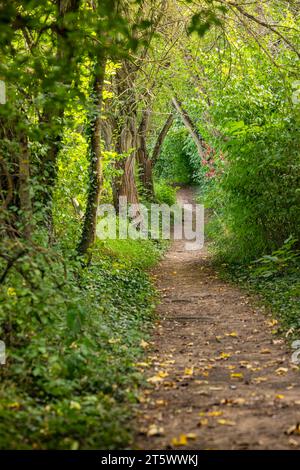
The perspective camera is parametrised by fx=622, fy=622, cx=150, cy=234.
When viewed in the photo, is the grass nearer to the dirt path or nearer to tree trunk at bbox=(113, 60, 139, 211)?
the dirt path

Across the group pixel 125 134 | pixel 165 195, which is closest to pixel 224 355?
pixel 125 134

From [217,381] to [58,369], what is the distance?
5.85 ft

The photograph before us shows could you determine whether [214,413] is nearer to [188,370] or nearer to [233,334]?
[188,370]

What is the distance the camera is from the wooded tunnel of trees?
529 cm

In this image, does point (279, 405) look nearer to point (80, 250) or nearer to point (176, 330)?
point (176, 330)

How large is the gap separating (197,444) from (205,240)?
1833 cm

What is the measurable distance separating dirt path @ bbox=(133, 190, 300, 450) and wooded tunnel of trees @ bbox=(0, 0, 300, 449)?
0.29m

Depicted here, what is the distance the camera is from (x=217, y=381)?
6.42 meters

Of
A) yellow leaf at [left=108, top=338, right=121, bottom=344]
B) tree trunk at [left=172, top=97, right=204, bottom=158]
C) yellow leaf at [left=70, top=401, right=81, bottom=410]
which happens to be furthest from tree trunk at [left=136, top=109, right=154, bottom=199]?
yellow leaf at [left=70, top=401, right=81, bottom=410]

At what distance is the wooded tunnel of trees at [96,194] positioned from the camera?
5.29 meters

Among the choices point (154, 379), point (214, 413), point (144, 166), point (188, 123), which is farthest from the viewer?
point (144, 166)

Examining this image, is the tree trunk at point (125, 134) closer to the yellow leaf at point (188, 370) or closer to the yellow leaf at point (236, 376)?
the yellow leaf at point (188, 370)

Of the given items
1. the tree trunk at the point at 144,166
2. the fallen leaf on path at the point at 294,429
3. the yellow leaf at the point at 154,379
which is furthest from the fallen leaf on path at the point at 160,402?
the tree trunk at the point at 144,166

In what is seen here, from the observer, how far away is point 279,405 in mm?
5488
